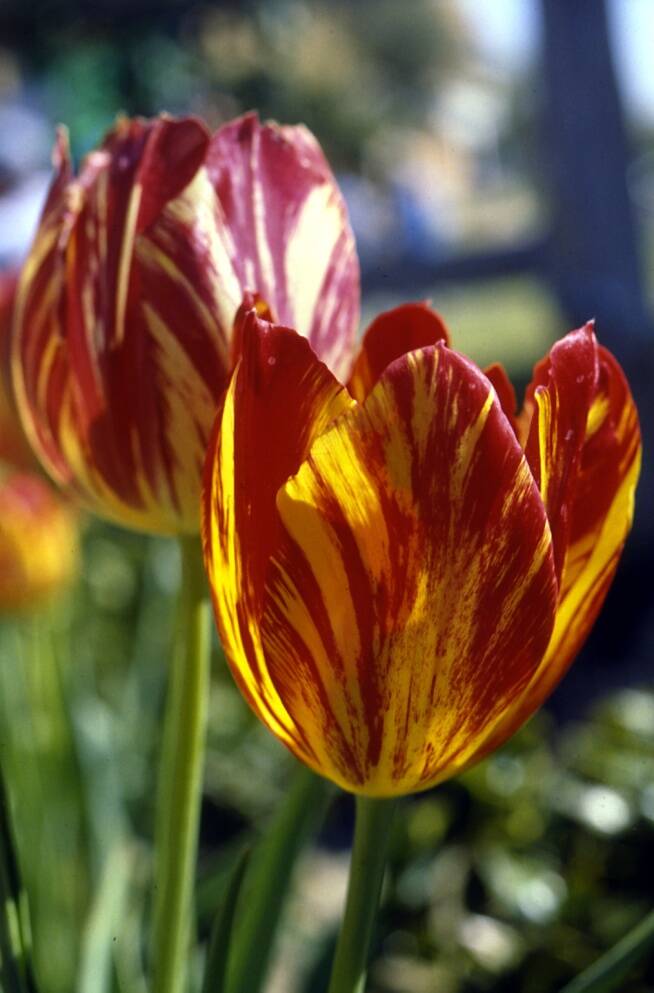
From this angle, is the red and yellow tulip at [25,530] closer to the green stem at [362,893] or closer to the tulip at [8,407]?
the tulip at [8,407]

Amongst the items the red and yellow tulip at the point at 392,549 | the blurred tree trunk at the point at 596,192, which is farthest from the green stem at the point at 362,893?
the blurred tree trunk at the point at 596,192

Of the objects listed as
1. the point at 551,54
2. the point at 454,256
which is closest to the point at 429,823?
the point at 551,54

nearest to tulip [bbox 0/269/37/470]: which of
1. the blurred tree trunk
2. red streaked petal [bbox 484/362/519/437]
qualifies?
red streaked petal [bbox 484/362/519/437]

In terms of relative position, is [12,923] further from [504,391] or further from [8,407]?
[8,407]

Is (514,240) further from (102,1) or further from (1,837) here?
(1,837)

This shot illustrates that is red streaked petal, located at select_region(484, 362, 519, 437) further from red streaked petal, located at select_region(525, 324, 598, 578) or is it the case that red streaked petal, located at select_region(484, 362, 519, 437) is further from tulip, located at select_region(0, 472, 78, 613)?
tulip, located at select_region(0, 472, 78, 613)

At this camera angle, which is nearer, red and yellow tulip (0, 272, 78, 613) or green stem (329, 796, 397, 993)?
green stem (329, 796, 397, 993)
